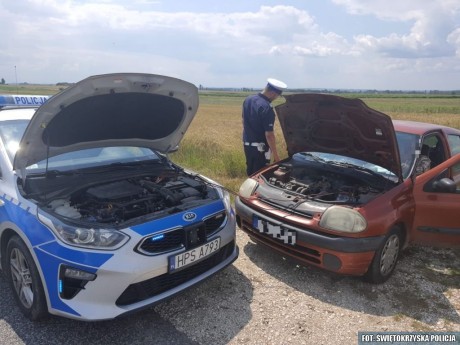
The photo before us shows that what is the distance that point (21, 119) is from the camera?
3600 millimetres

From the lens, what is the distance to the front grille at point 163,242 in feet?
8.92

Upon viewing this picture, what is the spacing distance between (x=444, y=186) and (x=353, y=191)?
0.89 metres

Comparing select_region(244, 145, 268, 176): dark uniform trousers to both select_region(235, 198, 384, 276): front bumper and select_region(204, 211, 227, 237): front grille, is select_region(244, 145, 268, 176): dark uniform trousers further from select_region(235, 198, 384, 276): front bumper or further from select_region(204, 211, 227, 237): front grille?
select_region(204, 211, 227, 237): front grille

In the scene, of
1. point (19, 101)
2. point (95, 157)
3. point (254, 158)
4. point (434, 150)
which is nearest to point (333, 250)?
point (434, 150)

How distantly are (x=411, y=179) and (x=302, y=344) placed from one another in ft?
6.76

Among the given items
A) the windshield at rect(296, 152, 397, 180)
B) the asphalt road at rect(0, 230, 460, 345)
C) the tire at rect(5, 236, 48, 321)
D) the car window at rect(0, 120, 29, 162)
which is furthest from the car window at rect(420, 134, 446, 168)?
the car window at rect(0, 120, 29, 162)

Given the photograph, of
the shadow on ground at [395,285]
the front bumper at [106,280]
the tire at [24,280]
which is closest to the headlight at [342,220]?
the shadow on ground at [395,285]

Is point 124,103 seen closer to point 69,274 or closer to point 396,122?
point 69,274

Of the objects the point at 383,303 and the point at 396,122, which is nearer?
the point at 383,303

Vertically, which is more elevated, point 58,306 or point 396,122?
point 396,122

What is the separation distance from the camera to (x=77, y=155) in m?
3.67

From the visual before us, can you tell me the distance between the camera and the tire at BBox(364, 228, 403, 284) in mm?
3469

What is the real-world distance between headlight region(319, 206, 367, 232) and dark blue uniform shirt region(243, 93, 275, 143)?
6.21 feet

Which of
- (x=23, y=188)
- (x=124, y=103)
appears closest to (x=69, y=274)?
(x=23, y=188)
